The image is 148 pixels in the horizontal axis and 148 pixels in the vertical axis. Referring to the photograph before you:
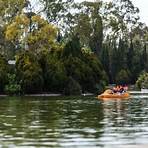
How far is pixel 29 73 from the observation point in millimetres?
79188

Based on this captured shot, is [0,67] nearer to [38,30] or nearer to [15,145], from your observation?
[38,30]

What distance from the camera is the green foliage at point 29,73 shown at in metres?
78.4

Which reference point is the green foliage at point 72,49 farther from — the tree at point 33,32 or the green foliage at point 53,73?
the tree at point 33,32

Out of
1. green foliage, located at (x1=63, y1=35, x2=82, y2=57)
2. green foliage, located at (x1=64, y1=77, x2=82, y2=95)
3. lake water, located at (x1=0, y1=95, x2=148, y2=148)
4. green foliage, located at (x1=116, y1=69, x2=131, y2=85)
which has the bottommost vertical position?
lake water, located at (x1=0, y1=95, x2=148, y2=148)

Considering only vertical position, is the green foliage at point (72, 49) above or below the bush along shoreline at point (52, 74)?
above

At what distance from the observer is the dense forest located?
80562 mm

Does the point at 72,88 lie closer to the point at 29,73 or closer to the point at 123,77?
the point at 29,73

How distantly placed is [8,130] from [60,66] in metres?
57.3

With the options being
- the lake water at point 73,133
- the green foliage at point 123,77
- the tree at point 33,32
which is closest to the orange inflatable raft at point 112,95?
the tree at point 33,32

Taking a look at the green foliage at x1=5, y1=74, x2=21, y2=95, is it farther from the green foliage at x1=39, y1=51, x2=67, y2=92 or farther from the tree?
the tree

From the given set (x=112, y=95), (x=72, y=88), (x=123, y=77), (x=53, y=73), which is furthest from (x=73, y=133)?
(x=123, y=77)

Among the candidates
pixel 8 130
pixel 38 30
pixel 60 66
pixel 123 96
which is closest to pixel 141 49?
pixel 38 30

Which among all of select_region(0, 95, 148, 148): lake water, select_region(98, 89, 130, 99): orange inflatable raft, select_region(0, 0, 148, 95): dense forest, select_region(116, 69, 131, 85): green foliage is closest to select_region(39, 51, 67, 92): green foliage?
select_region(0, 0, 148, 95): dense forest

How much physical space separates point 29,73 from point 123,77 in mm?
45937
